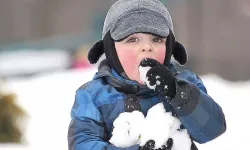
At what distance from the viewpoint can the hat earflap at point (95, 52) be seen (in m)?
2.81

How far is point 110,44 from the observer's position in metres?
2.65

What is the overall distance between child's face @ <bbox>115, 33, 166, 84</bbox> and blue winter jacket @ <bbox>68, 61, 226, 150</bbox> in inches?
2.2

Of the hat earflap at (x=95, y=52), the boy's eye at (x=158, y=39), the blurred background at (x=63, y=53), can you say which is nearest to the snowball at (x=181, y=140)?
the boy's eye at (x=158, y=39)

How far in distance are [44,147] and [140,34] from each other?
357 centimetres

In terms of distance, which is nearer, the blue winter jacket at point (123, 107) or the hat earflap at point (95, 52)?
the blue winter jacket at point (123, 107)

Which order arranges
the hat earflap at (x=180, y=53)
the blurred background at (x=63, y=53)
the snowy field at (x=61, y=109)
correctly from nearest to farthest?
the hat earflap at (x=180, y=53) → the snowy field at (x=61, y=109) → the blurred background at (x=63, y=53)

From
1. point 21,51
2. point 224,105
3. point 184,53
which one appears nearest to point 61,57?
point 21,51

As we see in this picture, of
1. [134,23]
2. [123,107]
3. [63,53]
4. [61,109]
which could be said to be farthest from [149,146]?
[63,53]

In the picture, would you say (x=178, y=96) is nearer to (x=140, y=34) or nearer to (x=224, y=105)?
(x=140, y=34)

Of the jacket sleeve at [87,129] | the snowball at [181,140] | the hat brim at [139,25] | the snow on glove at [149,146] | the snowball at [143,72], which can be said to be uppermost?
the hat brim at [139,25]

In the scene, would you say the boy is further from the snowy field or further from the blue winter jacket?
the snowy field

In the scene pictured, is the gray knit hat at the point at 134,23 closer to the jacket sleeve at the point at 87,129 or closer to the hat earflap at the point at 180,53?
the hat earflap at the point at 180,53

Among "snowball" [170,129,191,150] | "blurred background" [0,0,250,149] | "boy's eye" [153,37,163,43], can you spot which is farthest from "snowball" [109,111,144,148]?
"blurred background" [0,0,250,149]

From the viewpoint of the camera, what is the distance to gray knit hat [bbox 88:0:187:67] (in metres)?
2.55
